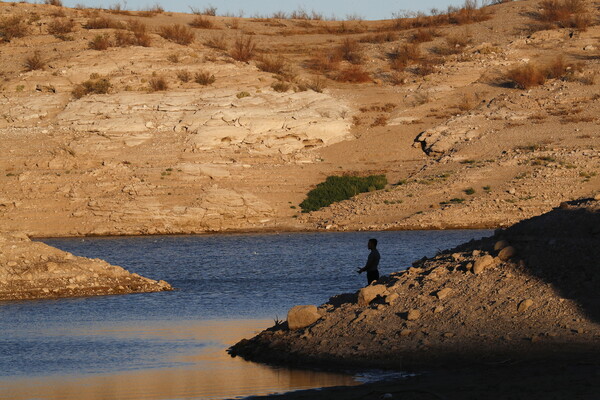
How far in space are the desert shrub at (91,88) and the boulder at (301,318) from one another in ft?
122

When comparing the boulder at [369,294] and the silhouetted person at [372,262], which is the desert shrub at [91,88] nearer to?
the silhouetted person at [372,262]

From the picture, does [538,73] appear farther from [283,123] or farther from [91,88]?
[91,88]

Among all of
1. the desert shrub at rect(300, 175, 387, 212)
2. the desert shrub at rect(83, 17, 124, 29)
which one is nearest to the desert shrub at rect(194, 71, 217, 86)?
the desert shrub at rect(83, 17, 124, 29)

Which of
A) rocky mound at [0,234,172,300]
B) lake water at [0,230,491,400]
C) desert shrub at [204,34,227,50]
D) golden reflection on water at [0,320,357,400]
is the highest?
desert shrub at [204,34,227,50]

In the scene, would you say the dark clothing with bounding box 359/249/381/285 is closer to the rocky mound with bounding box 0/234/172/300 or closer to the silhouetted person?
the silhouetted person

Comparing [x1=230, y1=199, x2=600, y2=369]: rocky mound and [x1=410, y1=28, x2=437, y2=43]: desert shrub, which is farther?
[x1=410, y1=28, x2=437, y2=43]: desert shrub

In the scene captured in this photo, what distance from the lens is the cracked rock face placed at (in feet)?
151

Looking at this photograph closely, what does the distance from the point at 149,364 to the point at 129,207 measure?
27.4 m

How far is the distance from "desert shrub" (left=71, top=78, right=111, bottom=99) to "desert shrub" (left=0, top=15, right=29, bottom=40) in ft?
29.1

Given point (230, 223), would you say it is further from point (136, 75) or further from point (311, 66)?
point (311, 66)

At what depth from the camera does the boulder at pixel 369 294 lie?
14.2 meters

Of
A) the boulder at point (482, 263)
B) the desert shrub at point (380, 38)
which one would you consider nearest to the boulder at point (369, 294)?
the boulder at point (482, 263)

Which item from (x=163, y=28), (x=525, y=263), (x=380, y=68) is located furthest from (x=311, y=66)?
(x=525, y=263)

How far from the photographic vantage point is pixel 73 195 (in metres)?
41.8
